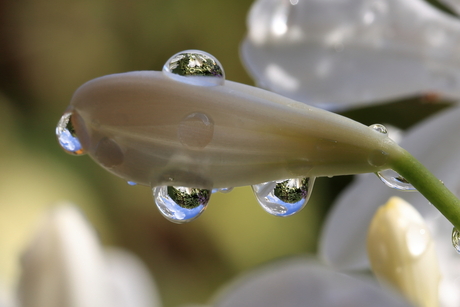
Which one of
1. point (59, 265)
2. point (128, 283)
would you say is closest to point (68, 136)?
point (59, 265)

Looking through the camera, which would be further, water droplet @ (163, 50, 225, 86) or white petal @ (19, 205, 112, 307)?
white petal @ (19, 205, 112, 307)

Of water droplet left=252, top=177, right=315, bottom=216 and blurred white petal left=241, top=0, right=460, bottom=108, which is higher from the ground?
blurred white petal left=241, top=0, right=460, bottom=108

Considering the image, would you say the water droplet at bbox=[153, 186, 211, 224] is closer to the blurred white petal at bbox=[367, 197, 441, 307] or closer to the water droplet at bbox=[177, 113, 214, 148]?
the water droplet at bbox=[177, 113, 214, 148]

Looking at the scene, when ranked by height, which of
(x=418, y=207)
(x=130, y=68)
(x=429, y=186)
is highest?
(x=130, y=68)

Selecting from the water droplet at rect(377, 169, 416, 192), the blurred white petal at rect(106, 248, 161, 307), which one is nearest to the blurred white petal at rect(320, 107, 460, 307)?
the water droplet at rect(377, 169, 416, 192)

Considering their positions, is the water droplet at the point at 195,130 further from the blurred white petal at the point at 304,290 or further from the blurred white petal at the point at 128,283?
the blurred white petal at the point at 128,283

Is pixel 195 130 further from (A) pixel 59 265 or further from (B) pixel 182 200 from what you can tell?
(A) pixel 59 265

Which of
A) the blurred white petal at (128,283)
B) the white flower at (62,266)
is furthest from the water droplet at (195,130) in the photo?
the blurred white petal at (128,283)
